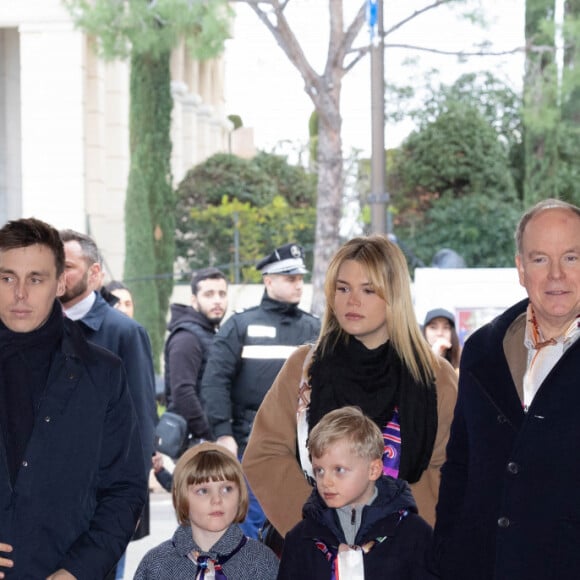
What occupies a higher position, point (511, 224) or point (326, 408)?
point (511, 224)

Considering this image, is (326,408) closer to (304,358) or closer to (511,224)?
(304,358)

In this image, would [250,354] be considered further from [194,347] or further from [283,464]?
[283,464]

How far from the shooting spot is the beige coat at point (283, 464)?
417 centimetres

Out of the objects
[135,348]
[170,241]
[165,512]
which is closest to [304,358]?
[135,348]

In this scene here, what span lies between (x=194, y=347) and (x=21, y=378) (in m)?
4.52

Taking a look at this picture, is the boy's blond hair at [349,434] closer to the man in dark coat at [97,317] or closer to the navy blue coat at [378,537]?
the navy blue coat at [378,537]

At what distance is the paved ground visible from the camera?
8680 millimetres

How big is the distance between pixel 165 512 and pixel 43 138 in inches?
483

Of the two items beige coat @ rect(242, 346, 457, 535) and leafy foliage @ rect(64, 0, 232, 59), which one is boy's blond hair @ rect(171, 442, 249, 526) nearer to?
beige coat @ rect(242, 346, 457, 535)

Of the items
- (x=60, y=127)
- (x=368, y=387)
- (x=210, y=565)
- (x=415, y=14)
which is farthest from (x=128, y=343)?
(x=60, y=127)

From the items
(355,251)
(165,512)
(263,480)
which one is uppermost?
(355,251)

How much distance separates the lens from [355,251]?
411cm

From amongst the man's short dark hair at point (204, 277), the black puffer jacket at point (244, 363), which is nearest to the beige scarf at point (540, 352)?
the black puffer jacket at point (244, 363)

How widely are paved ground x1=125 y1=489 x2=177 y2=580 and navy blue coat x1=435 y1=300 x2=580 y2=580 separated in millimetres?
5102
